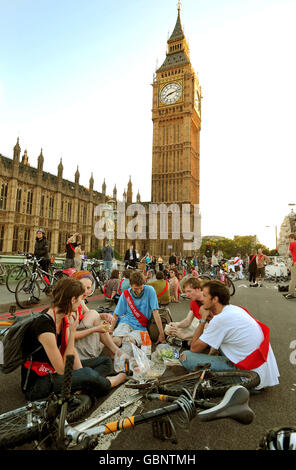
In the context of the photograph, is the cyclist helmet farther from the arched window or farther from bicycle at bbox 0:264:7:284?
the arched window

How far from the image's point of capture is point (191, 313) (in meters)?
4.17

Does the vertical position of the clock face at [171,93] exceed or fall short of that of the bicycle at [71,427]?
it exceeds it

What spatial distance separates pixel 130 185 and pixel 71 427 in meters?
52.9

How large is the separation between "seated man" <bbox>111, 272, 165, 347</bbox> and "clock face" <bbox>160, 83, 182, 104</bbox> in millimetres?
56926

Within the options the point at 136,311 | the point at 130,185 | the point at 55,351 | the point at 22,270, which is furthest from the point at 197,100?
the point at 55,351

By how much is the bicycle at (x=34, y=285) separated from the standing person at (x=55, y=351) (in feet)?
15.4

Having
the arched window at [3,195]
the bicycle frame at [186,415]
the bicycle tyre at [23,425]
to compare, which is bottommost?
the bicycle tyre at [23,425]

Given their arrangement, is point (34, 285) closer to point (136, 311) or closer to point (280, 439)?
point (136, 311)

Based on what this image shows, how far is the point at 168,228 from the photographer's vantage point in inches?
2121

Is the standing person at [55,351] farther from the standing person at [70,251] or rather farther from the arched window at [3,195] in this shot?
the arched window at [3,195]

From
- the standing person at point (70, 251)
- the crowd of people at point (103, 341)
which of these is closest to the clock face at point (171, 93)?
the standing person at point (70, 251)

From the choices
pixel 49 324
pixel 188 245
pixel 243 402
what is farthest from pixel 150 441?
pixel 188 245

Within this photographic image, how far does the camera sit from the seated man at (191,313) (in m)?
3.96
